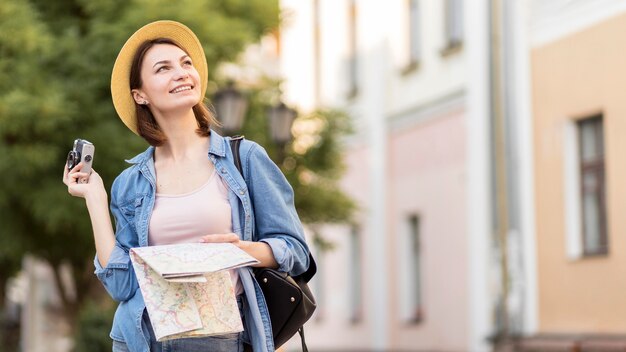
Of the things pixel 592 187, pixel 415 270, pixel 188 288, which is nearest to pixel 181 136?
pixel 188 288

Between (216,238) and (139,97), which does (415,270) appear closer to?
(139,97)

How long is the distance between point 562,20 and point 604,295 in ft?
12.8

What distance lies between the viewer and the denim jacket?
173 inches

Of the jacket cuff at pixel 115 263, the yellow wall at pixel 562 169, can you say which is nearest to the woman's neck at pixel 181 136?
the jacket cuff at pixel 115 263

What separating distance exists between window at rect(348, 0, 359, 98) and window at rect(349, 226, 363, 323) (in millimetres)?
2954

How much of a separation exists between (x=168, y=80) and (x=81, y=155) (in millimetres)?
377

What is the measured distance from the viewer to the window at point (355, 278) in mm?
28734

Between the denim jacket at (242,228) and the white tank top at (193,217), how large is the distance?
0.03m

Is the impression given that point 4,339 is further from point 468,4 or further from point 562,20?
point 562,20

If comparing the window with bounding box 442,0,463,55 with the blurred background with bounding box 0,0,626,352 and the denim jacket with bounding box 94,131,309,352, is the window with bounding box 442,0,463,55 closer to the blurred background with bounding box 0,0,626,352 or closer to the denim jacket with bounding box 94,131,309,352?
the blurred background with bounding box 0,0,626,352

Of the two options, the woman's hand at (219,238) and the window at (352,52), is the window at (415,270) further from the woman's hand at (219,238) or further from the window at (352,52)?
the woman's hand at (219,238)

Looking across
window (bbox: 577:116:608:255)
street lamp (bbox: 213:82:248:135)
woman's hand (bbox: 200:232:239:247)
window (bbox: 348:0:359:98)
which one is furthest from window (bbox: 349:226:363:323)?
woman's hand (bbox: 200:232:239:247)

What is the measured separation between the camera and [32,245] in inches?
773

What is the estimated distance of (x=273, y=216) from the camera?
14.8 feet
